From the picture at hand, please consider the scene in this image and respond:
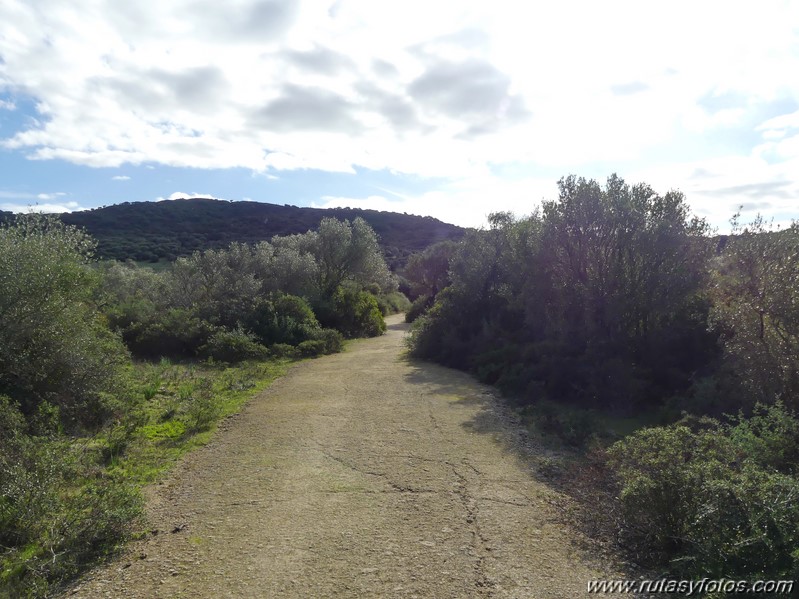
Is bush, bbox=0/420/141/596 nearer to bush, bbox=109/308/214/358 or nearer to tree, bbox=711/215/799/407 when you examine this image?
tree, bbox=711/215/799/407

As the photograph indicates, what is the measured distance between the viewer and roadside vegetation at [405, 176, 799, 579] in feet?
15.3

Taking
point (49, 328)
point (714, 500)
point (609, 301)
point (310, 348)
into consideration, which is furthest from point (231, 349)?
point (714, 500)

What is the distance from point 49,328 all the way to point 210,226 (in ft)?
193

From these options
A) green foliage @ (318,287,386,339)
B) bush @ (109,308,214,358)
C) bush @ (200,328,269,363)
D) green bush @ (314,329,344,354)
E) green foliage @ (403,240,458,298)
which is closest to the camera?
bush @ (200,328,269,363)

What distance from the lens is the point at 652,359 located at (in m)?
12.5

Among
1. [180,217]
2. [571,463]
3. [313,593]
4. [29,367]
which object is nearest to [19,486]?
[313,593]

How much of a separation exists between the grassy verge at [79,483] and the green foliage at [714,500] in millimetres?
5054

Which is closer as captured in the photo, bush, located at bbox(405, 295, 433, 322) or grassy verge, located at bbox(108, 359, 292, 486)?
grassy verge, located at bbox(108, 359, 292, 486)

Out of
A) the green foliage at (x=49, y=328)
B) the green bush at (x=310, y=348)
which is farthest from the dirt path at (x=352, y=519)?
the green bush at (x=310, y=348)

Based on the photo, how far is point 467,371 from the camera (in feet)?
57.3

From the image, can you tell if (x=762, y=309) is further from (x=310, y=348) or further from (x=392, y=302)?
(x=392, y=302)

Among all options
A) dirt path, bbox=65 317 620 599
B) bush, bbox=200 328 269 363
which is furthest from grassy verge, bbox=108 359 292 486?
bush, bbox=200 328 269 363

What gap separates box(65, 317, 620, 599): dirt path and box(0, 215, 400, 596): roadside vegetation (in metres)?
0.49

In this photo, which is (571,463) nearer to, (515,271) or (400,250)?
(515,271)
